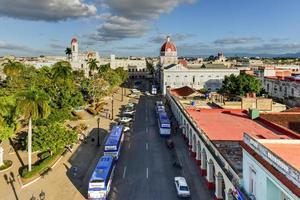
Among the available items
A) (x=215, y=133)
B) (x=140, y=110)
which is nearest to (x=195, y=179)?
(x=215, y=133)

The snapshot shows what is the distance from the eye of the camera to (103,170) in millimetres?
34781

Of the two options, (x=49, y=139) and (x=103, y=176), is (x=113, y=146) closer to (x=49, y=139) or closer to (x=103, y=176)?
(x=49, y=139)

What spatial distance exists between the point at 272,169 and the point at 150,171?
23.8m

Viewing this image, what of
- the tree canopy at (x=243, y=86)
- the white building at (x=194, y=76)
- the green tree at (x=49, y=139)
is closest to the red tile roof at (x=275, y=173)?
the green tree at (x=49, y=139)

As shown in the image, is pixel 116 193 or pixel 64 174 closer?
pixel 116 193

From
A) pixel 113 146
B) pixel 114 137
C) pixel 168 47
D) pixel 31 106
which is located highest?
pixel 168 47

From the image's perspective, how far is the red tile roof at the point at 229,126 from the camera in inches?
1470

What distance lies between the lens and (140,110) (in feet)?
294

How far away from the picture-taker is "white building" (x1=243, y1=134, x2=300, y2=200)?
58.1 ft

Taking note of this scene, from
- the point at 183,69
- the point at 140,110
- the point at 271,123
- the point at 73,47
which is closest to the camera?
the point at 271,123

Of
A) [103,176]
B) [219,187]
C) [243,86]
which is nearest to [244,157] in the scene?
[219,187]

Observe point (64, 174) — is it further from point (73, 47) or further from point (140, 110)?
point (73, 47)

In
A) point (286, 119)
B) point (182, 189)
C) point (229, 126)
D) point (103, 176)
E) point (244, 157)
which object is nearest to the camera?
point (244, 157)

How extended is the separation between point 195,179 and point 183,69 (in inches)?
3539
